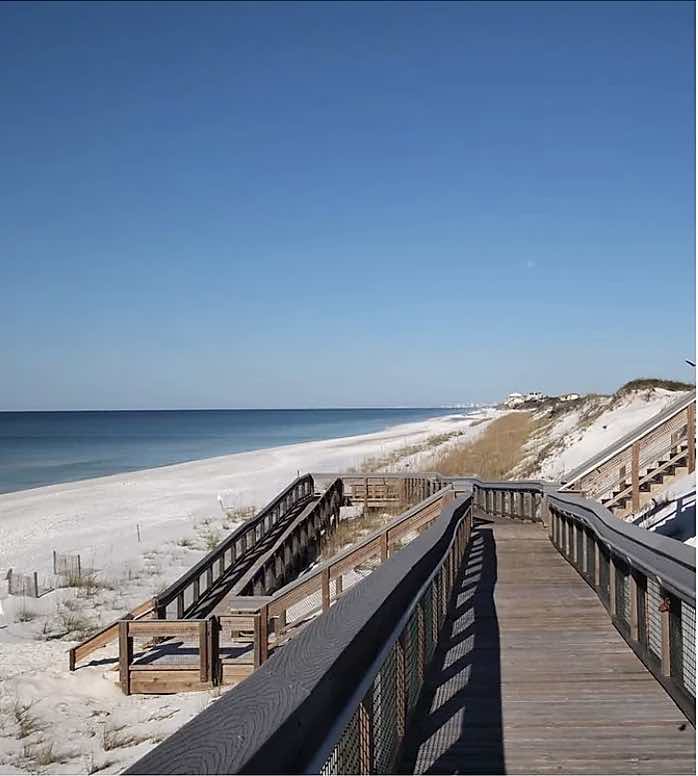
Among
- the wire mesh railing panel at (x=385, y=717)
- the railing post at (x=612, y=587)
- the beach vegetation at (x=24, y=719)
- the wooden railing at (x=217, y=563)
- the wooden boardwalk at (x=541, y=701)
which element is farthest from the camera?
the wooden railing at (x=217, y=563)

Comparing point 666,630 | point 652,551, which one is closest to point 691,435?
point 652,551

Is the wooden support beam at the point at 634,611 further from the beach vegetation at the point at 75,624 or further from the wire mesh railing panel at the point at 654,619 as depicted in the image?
the beach vegetation at the point at 75,624

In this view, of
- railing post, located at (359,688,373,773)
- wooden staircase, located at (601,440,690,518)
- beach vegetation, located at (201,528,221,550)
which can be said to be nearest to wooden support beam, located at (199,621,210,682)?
wooden staircase, located at (601,440,690,518)

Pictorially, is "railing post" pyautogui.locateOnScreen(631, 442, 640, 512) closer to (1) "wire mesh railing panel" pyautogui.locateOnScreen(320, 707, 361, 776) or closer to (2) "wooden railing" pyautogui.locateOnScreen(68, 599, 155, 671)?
(2) "wooden railing" pyautogui.locateOnScreen(68, 599, 155, 671)

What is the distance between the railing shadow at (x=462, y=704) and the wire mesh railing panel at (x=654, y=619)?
3.40 feet

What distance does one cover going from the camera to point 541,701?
4902 mm

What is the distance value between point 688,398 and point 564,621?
7.26 m

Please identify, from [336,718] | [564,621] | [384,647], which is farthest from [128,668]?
[336,718]

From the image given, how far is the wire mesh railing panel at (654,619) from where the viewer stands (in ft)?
17.0

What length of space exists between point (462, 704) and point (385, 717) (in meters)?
1.54

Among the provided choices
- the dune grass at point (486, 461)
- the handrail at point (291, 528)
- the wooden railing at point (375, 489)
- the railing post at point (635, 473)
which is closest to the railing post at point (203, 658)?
the handrail at point (291, 528)

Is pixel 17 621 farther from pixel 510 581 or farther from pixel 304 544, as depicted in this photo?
pixel 510 581

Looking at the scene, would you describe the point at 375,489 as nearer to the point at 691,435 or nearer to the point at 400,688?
the point at 691,435

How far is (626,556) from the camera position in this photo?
5.60m
